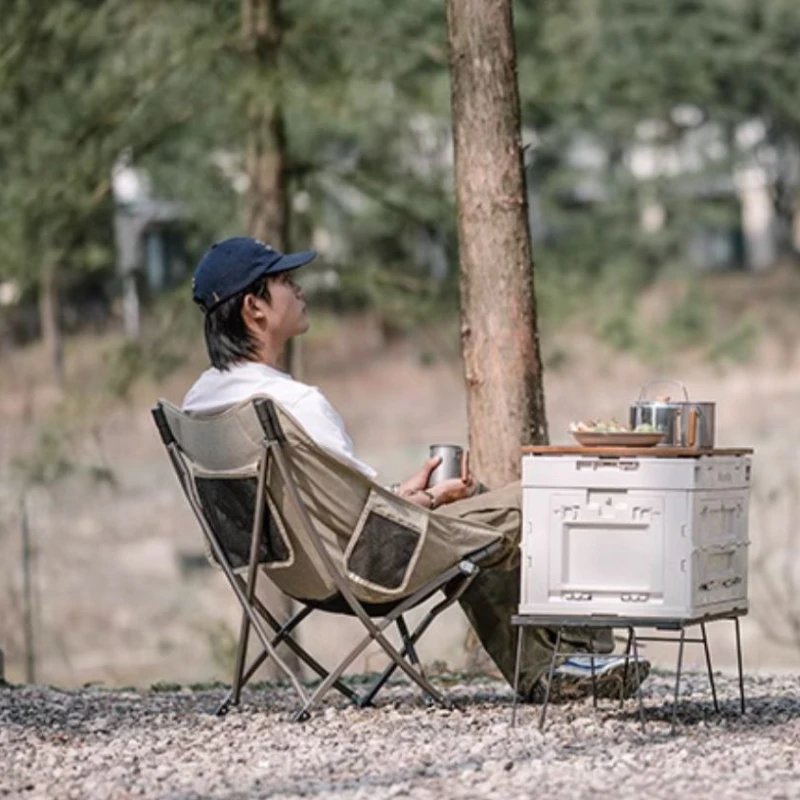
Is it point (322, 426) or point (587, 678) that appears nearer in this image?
point (322, 426)

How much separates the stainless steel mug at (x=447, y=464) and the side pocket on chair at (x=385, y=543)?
0.28m

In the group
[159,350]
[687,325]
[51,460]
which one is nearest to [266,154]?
[159,350]

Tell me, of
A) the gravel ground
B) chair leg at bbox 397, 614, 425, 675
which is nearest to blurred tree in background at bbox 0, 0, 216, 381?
the gravel ground

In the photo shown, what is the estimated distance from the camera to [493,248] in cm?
742

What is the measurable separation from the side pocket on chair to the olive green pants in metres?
0.19

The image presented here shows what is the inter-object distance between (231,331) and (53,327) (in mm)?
13589

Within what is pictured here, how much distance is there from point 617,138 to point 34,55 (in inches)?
1047

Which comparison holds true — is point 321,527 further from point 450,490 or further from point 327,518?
point 450,490

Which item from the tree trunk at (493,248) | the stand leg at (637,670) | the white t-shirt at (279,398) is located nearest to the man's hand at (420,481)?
the white t-shirt at (279,398)

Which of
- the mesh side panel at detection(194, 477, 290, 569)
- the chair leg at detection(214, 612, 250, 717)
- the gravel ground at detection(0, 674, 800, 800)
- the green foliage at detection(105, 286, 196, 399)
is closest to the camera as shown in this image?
the gravel ground at detection(0, 674, 800, 800)

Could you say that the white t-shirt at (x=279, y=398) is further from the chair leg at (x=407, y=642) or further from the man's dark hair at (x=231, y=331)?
the chair leg at (x=407, y=642)

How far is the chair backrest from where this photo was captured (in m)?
5.88

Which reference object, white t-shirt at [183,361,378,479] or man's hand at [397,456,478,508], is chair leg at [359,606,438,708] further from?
white t-shirt at [183,361,378,479]

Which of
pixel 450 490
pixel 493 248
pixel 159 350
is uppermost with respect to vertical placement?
pixel 493 248
